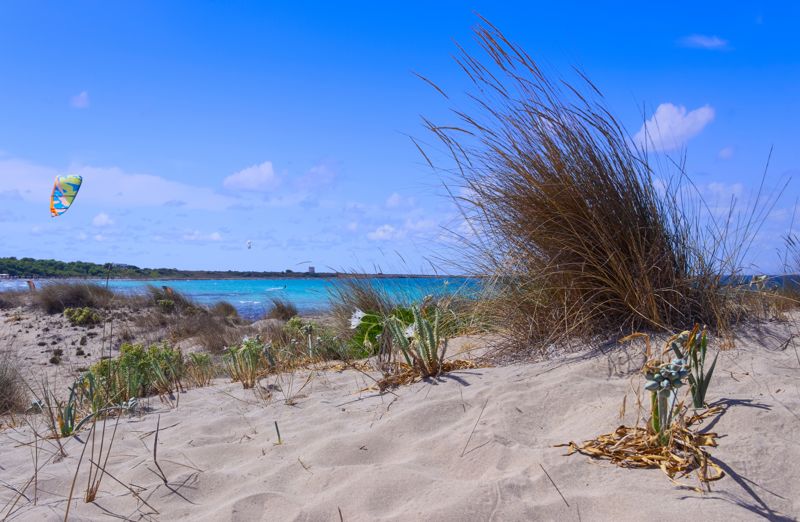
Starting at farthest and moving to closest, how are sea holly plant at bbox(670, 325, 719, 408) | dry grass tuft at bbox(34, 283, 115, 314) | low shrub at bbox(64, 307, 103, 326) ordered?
dry grass tuft at bbox(34, 283, 115, 314) → low shrub at bbox(64, 307, 103, 326) → sea holly plant at bbox(670, 325, 719, 408)

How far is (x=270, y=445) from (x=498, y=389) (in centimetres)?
97

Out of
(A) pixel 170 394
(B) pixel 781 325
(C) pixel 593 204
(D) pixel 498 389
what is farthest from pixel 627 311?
(A) pixel 170 394

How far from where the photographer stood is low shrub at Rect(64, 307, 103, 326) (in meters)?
12.2

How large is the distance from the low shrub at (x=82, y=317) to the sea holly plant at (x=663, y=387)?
1270 centimetres

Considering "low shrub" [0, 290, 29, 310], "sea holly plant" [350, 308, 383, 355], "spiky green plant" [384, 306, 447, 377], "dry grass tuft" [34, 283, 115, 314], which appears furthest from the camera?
→ "low shrub" [0, 290, 29, 310]

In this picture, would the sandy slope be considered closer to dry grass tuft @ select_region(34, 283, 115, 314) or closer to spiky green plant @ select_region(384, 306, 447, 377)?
spiky green plant @ select_region(384, 306, 447, 377)

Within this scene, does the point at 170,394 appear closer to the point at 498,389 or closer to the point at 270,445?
the point at 270,445

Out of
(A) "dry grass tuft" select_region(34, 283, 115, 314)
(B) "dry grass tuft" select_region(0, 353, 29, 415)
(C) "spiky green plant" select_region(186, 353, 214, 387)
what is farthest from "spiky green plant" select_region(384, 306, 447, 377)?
(A) "dry grass tuft" select_region(34, 283, 115, 314)

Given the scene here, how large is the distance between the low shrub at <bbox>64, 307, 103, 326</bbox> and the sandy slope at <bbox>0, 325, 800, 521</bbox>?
1023 cm

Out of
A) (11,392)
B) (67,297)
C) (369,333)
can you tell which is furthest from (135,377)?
(67,297)

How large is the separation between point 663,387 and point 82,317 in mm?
12797

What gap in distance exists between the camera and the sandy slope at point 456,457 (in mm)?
1608

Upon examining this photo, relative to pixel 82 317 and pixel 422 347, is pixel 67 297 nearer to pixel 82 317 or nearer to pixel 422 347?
pixel 82 317

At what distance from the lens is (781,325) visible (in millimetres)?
3123
